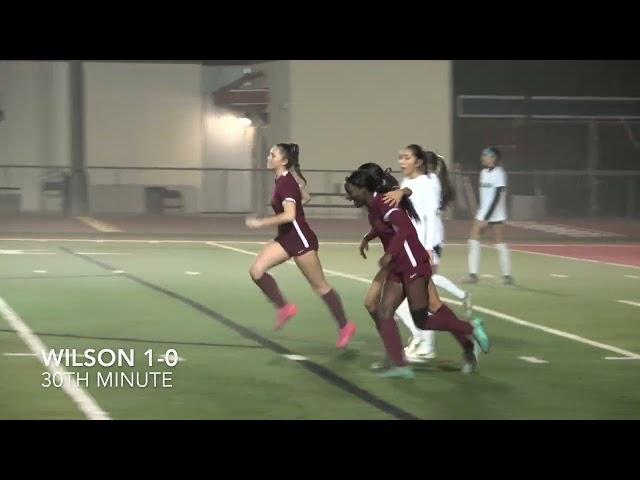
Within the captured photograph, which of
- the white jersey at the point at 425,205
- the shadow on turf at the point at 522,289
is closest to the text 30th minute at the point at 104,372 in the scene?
the white jersey at the point at 425,205

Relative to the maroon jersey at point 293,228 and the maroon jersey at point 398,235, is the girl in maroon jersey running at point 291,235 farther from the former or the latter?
the maroon jersey at point 398,235

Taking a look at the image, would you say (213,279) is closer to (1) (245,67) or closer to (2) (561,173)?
(2) (561,173)

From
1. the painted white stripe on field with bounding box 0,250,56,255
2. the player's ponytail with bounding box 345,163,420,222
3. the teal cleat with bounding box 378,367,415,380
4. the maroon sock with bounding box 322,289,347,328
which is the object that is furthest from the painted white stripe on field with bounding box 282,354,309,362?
the painted white stripe on field with bounding box 0,250,56,255

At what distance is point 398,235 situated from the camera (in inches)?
384

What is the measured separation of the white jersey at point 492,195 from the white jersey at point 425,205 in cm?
642

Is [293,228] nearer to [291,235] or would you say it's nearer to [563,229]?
[291,235]

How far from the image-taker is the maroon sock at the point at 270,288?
12.1 metres

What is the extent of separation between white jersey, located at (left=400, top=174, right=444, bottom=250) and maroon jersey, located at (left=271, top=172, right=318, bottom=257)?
1.07 metres

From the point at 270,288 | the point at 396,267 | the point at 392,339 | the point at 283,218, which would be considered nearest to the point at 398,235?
the point at 396,267

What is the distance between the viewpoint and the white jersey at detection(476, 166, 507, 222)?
57.7 ft

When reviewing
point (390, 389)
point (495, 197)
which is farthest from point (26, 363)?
point (495, 197)

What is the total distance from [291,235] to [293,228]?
64 mm

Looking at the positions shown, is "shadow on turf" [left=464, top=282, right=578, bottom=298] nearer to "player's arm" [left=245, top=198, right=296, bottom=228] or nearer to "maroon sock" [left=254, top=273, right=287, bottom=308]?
"maroon sock" [left=254, top=273, right=287, bottom=308]

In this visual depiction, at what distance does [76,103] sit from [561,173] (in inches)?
494
